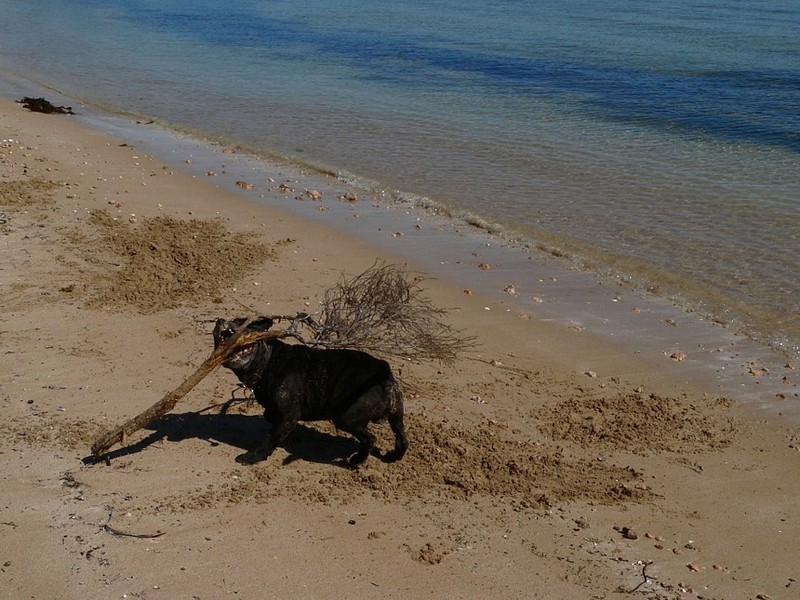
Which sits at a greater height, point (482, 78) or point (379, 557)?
point (482, 78)

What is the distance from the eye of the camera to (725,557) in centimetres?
582

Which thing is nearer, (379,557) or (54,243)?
(379,557)

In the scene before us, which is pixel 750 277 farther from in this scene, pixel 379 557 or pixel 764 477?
pixel 379 557

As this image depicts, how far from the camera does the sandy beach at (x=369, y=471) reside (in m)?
5.40

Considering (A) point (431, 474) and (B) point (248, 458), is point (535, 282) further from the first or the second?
(B) point (248, 458)

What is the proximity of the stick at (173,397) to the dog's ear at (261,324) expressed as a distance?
15 centimetres

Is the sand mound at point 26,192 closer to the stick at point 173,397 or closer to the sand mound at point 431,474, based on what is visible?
the sand mound at point 431,474

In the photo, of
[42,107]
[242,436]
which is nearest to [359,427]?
[242,436]

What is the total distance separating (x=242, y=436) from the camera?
22.4 feet

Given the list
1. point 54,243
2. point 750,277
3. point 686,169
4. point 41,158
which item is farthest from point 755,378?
point 41,158

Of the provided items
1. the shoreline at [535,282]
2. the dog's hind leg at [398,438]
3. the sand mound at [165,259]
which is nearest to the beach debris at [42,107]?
the shoreline at [535,282]

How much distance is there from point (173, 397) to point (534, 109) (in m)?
16.8

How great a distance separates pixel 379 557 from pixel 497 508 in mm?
950

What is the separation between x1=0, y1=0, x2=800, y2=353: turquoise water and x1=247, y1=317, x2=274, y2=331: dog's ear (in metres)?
5.44
